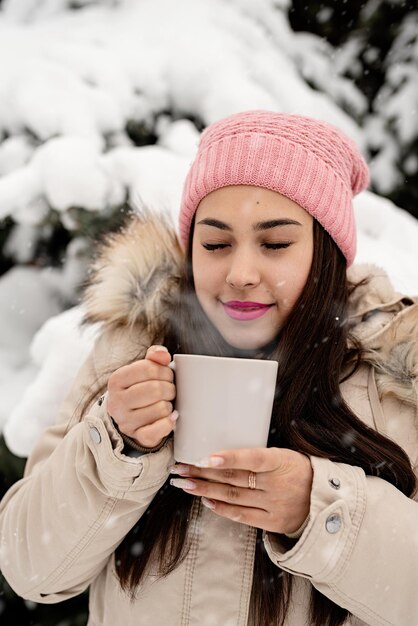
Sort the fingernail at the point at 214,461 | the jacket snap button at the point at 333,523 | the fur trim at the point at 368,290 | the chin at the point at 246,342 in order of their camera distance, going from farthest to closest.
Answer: the fur trim at the point at 368,290 → the chin at the point at 246,342 → the jacket snap button at the point at 333,523 → the fingernail at the point at 214,461

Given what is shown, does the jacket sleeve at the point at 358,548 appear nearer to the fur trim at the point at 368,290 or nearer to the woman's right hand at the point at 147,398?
the woman's right hand at the point at 147,398

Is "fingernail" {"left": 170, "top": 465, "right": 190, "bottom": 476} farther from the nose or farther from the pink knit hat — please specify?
the pink knit hat

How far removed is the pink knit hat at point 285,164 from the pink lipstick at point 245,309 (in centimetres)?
26

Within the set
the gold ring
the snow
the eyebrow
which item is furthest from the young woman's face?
the snow

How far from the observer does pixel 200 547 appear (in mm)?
1393

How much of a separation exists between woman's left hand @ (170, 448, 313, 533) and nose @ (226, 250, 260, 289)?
373mm

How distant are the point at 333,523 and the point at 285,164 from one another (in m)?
0.80

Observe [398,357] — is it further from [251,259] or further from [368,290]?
[251,259]

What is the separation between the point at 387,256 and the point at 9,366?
154 cm

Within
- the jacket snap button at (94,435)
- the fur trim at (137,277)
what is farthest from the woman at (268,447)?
the fur trim at (137,277)

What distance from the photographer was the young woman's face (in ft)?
4.36

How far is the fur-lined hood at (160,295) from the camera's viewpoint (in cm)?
147

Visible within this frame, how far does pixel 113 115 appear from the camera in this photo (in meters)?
2.50

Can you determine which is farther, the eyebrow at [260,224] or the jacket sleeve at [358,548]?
the eyebrow at [260,224]
